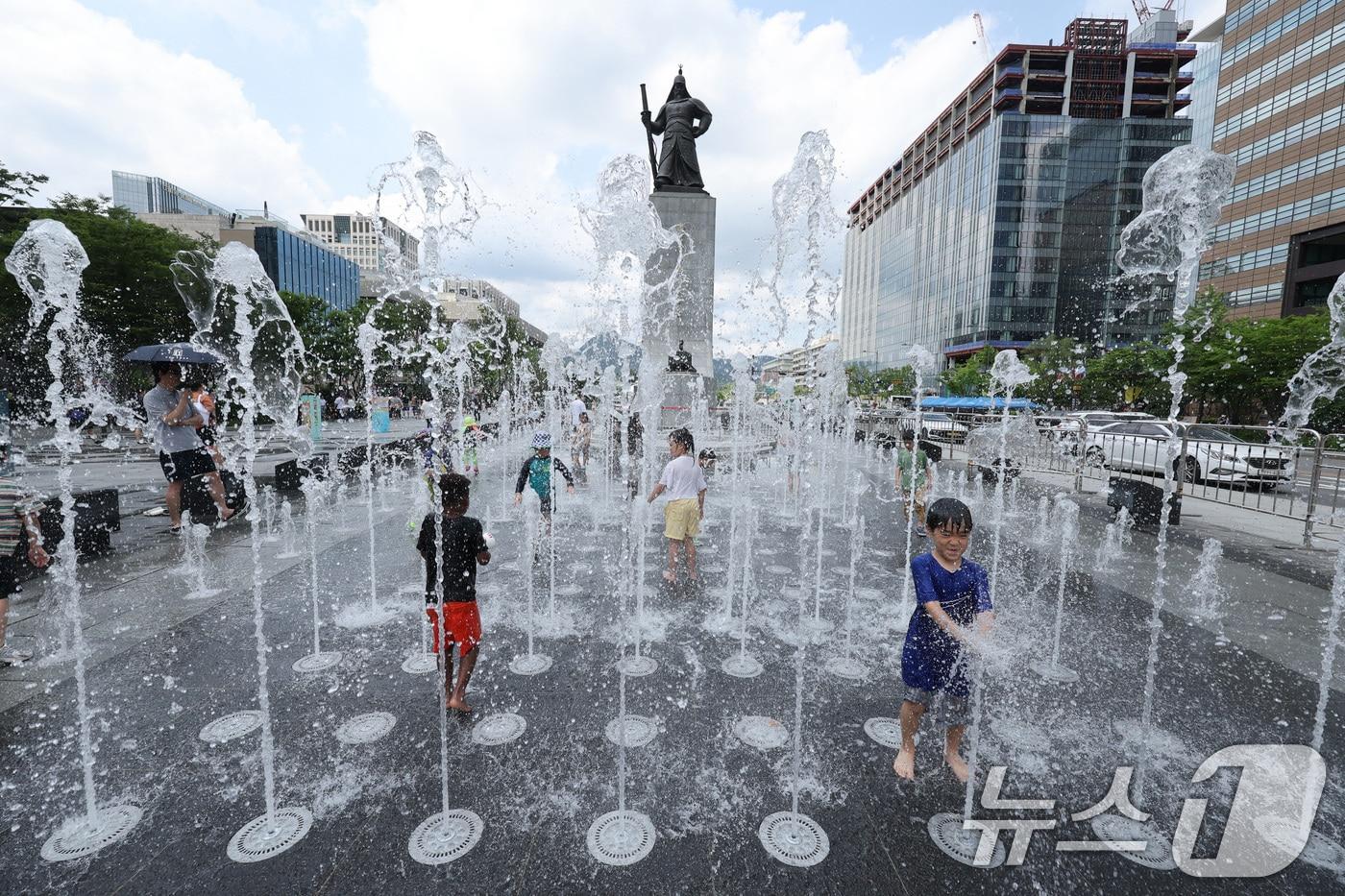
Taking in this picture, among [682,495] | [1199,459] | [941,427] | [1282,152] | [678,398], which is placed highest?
[1282,152]

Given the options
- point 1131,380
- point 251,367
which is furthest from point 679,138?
point 1131,380

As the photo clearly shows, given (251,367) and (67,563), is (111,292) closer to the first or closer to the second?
(251,367)

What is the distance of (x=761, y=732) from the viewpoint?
329 cm

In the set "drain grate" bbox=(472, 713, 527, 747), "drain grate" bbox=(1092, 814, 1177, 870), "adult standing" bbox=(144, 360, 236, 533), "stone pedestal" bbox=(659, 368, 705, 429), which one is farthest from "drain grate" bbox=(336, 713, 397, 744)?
"stone pedestal" bbox=(659, 368, 705, 429)

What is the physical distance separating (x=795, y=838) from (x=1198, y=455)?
13347mm

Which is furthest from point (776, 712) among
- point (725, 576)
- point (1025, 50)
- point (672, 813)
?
point (1025, 50)

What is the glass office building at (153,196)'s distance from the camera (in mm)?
89875

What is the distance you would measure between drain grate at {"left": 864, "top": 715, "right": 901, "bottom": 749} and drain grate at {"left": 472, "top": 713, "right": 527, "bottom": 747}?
6.13ft

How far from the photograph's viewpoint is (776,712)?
11.4 feet

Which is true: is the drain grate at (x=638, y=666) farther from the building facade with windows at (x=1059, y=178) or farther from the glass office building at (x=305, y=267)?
the building facade with windows at (x=1059, y=178)

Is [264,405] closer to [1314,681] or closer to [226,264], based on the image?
[226,264]

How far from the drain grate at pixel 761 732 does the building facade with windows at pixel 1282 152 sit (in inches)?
2046

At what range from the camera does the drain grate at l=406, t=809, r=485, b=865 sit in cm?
241

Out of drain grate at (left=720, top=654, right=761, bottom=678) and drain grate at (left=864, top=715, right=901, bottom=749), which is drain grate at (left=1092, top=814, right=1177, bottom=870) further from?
drain grate at (left=720, top=654, right=761, bottom=678)
